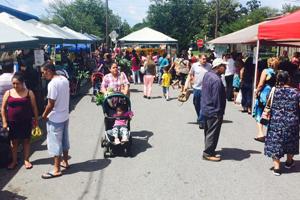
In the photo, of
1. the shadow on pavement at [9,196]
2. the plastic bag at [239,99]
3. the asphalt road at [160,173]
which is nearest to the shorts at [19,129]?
the asphalt road at [160,173]

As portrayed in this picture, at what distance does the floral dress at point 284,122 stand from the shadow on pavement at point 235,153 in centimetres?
104

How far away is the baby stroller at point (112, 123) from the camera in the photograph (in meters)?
7.61

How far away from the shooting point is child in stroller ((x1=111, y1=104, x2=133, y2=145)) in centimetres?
762

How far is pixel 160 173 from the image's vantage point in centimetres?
667

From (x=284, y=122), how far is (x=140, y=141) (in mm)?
3429

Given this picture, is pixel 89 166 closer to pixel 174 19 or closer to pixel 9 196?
pixel 9 196

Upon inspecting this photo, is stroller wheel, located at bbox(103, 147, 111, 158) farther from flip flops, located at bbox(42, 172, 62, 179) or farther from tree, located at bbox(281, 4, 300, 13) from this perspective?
tree, located at bbox(281, 4, 300, 13)

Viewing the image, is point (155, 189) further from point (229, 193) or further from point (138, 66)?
point (138, 66)

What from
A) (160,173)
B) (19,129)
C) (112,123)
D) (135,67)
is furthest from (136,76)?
(160,173)

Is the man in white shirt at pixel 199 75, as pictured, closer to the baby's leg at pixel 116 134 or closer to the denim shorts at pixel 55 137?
the baby's leg at pixel 116 134

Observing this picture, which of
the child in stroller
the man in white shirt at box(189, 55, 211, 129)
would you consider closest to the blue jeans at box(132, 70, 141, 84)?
the man in white shirt at box(189, 55, 211, 129)

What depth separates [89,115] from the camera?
40.0 ft

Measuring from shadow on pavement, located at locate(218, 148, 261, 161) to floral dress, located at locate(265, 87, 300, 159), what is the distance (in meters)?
1.04

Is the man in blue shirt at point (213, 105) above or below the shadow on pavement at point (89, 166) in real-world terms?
above
